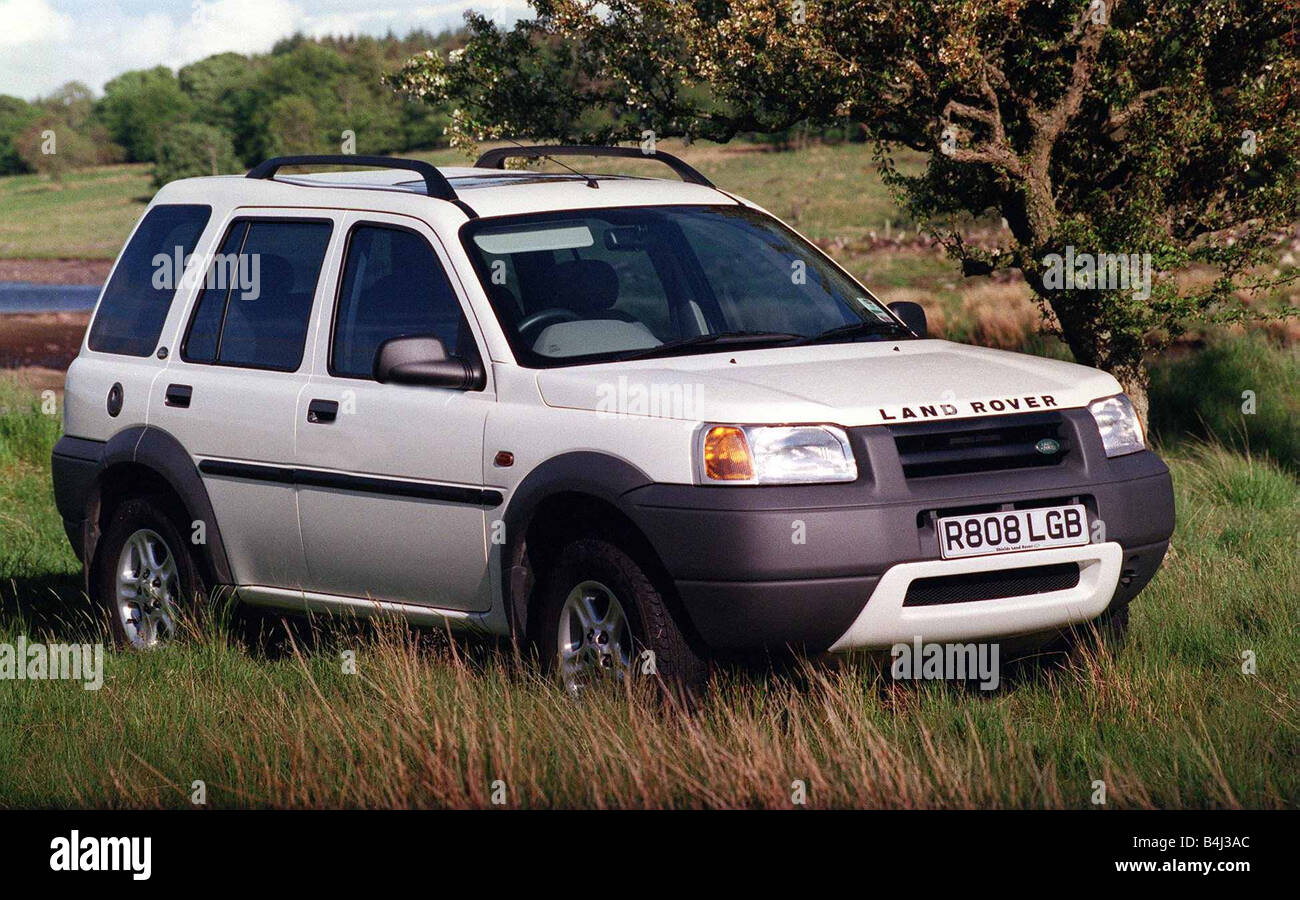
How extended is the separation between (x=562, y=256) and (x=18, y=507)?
6.63 metres

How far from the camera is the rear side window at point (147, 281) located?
7930 mm

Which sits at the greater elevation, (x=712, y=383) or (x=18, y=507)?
(x=712, y=383)

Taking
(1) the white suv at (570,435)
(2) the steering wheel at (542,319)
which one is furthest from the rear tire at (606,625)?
(2) the steering wheel at (542,319)

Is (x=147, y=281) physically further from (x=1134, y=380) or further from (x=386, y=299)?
(x=1134, y=380)

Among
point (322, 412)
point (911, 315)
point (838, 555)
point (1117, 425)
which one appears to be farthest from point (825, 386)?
point (322, 412)

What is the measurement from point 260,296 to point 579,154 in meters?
1.52

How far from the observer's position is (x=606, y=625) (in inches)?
237

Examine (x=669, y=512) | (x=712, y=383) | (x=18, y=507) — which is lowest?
(x=18, y=507)

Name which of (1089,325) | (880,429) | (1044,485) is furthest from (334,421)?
(1089,325)

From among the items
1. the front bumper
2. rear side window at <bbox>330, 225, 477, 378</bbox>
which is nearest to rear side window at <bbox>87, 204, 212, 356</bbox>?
rear side window at <bbox>330, 225, 477, 378</bbox>

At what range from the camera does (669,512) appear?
5.65 metres

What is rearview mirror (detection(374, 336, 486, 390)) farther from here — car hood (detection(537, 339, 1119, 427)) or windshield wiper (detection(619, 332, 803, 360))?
windshield wiper (detection(619, 332, 803, 360))

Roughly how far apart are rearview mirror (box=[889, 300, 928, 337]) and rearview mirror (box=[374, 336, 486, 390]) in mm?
1903
